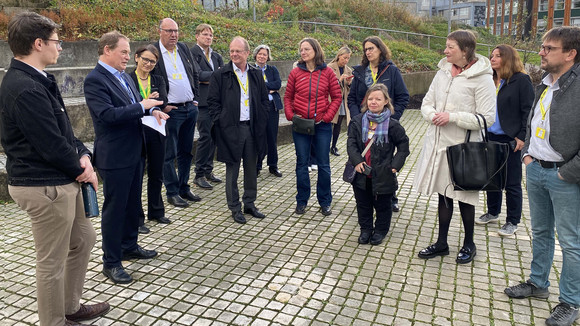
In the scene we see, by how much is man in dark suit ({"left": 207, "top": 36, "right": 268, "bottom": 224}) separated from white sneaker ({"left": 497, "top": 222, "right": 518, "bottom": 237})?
2.76 m

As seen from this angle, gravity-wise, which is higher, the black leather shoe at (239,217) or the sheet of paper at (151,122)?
the sheet of paper at (151,122)

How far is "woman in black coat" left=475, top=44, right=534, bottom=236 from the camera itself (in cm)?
487

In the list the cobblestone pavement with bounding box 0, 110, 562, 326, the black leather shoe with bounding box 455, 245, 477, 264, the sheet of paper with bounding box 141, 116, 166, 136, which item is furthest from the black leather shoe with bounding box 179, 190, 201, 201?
the black leather shoe with bounding box 455, 245, 477, 264

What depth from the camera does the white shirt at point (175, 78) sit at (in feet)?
19.0

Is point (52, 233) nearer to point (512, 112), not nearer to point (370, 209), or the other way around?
point (370, 209)

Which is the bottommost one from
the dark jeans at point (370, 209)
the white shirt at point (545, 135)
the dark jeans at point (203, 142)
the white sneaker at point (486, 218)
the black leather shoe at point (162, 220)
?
the white sneaker at point (486, 218)

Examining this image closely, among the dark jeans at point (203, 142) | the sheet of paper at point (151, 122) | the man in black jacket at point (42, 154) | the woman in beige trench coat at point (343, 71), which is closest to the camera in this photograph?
the man in black jacket at point (42, 154)

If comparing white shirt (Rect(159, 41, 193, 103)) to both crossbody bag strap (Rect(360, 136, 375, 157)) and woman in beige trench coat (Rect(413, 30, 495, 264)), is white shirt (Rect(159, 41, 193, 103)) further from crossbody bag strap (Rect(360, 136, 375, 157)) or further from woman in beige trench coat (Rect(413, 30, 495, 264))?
woman in beige trench coat (Rect(413, 30, 495, 264))

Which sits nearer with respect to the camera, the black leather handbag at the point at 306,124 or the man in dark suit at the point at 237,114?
the man in dark suit at the point at 237,114

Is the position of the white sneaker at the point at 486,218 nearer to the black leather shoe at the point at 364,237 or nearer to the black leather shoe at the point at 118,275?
the black leather shoe at the point at 364,237

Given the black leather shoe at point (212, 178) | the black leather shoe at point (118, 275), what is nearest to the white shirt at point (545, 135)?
the black leather shoe at point (118, 275)

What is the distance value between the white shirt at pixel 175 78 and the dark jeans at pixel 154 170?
39.2 inches

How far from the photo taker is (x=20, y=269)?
428 cm

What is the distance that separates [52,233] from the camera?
2.93m
